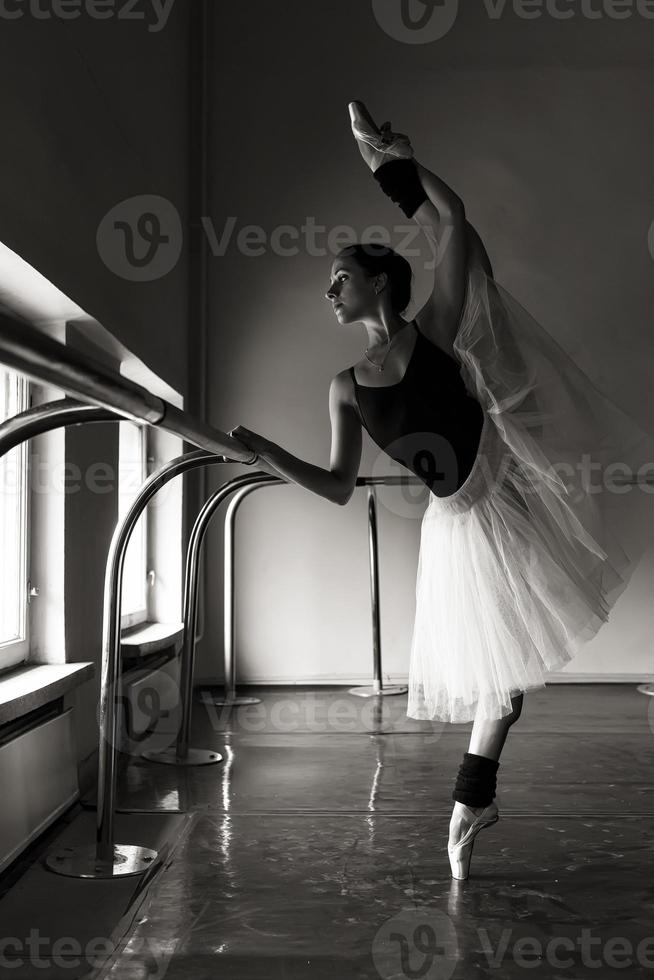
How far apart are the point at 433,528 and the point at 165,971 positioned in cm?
102

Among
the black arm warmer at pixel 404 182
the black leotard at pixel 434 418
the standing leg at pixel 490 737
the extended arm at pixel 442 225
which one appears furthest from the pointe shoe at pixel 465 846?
the black arm warmer at pixel 404 182

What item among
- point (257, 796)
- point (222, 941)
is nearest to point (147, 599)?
point (257, 796)

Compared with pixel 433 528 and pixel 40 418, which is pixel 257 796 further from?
pixel 40 418

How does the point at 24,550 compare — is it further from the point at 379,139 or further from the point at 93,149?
the point at 379,139

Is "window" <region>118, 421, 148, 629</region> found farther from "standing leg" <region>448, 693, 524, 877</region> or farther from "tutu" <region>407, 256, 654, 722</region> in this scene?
"standing leg" <region>448, 693, 524, 877</region>

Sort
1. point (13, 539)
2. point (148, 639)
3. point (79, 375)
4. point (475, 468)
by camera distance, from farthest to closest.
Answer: point (148, 639)
point (13, 539)
point (475, 468)
point (79, 375)

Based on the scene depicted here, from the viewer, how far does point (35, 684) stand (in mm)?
2359

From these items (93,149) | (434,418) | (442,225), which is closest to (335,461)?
(434,418)

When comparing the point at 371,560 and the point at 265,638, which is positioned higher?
the point at 371,560

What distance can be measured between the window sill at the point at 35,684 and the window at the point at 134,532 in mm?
1260

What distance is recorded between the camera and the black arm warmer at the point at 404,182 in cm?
200

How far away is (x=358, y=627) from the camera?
15.5 ft

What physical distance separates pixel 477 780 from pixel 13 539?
143 cm

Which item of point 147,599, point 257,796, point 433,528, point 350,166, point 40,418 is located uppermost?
point 350,166
